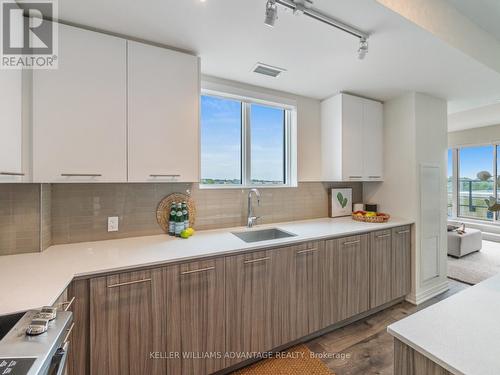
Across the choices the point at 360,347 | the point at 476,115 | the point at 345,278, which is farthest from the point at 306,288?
the point at 476,115

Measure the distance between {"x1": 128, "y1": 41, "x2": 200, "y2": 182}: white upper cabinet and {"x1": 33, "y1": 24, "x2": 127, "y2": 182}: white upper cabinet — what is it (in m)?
0.07

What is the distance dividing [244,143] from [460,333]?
2117mm

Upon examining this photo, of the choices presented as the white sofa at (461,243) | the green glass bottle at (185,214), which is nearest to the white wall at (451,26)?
the green glass bottle at (185,214)

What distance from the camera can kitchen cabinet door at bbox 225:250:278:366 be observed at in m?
1.56

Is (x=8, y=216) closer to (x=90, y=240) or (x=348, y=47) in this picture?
(x=90, y=240)

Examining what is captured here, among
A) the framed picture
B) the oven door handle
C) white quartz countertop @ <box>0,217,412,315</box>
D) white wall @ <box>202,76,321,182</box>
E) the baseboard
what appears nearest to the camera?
the oven door handle

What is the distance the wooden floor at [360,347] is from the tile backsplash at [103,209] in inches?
46.4

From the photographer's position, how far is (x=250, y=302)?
1628 mm

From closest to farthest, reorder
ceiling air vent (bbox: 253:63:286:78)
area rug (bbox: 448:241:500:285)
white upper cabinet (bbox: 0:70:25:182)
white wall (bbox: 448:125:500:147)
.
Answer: white upper cabinet (bbox: 0:70:25:182) < ceiling air vent (bbox: 253:63:286:78) < area rug (bbox: 448:241:500:285) < white wall (bbox: 448:125:500:147)

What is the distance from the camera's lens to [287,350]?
6.09 ft

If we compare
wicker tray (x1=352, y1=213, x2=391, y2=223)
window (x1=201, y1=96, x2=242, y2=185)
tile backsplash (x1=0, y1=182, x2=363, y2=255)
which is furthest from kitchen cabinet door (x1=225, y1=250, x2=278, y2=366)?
wicker tray (x1=352, y1=213, x2=391, y2=223)

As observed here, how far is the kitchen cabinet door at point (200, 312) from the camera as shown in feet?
4.63

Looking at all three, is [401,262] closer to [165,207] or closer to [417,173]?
[417,173]

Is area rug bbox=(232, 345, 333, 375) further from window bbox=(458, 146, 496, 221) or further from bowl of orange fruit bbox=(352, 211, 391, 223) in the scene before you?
window bbox=(458, 146, 496, 221)
